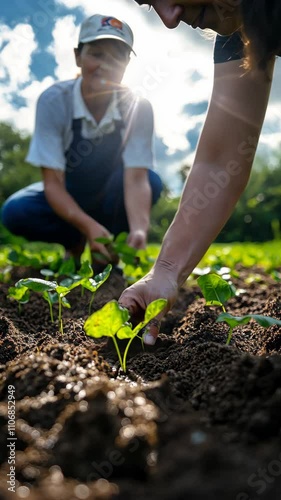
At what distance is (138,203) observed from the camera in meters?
3.77

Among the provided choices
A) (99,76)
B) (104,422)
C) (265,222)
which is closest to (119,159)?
(99,76)

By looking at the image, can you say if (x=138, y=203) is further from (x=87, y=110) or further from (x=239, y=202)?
(x=239, y=202)

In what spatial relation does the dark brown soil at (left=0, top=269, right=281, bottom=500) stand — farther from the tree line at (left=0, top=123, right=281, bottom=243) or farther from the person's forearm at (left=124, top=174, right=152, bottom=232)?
the tree line at (left=0, top=123, right=281, bottom=243)

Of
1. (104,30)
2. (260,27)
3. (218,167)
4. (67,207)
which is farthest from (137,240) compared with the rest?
(260,27)

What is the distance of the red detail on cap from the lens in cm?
338

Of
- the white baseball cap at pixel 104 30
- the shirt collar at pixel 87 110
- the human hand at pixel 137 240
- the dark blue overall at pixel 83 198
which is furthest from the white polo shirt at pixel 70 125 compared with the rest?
the human hand at pixel 137 240

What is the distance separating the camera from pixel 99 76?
343 cm

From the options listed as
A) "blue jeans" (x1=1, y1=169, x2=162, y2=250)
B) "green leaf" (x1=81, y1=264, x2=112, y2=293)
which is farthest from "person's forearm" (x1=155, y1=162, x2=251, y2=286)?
"blue jeans" (x1=1, y1=169, x2=162, y2=250)

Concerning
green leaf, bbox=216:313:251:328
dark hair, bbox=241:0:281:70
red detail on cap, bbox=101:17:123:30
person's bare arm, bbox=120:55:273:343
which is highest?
dark hair, bbox=241:0:281:70

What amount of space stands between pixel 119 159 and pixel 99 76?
2.74ft

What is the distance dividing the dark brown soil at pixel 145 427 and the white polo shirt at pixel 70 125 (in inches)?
90.7

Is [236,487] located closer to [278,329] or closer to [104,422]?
[104,422]

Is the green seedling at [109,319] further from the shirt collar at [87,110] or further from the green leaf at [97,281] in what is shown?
the shirt collar at [87,110]

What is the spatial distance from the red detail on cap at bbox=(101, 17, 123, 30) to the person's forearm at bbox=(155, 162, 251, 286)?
6.60 feet
